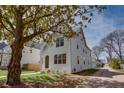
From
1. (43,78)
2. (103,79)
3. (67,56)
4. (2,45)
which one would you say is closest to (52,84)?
(43,78)

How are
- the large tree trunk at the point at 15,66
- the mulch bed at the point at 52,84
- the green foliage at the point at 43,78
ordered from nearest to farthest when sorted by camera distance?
the mulch bed at the point at 52,84 → the large tree trunk at the point at 15,66 → the green foliage at the point at 43,78

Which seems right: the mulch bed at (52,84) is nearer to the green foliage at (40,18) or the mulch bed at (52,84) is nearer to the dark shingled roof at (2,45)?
the dark shingled roof at (2,45)

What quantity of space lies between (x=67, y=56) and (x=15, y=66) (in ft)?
7.68

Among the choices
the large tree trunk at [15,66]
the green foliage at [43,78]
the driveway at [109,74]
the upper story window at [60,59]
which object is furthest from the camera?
the upper story window at [60,59]

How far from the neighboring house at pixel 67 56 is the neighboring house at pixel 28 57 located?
207 millimetres

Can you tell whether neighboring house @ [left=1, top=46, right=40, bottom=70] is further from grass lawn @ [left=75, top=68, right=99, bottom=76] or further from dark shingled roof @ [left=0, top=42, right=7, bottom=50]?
grass lawn @ [left=75, top=68, right=99, bottom=76]

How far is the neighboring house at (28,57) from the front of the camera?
203 inches

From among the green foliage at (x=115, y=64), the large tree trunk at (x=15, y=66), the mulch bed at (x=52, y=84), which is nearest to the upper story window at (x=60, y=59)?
the mulch bed at (x=52, y=84)

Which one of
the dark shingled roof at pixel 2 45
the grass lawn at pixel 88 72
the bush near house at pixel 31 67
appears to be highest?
the dark shingled roof at pixel 2 45

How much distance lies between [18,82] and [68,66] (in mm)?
1969

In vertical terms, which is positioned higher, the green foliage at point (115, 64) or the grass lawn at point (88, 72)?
the green foliage at point (115, 64)

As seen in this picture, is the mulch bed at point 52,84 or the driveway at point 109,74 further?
the driveway at point 109,74

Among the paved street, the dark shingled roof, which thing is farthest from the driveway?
the dark shingled roof

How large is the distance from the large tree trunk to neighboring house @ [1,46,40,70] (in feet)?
0.51
